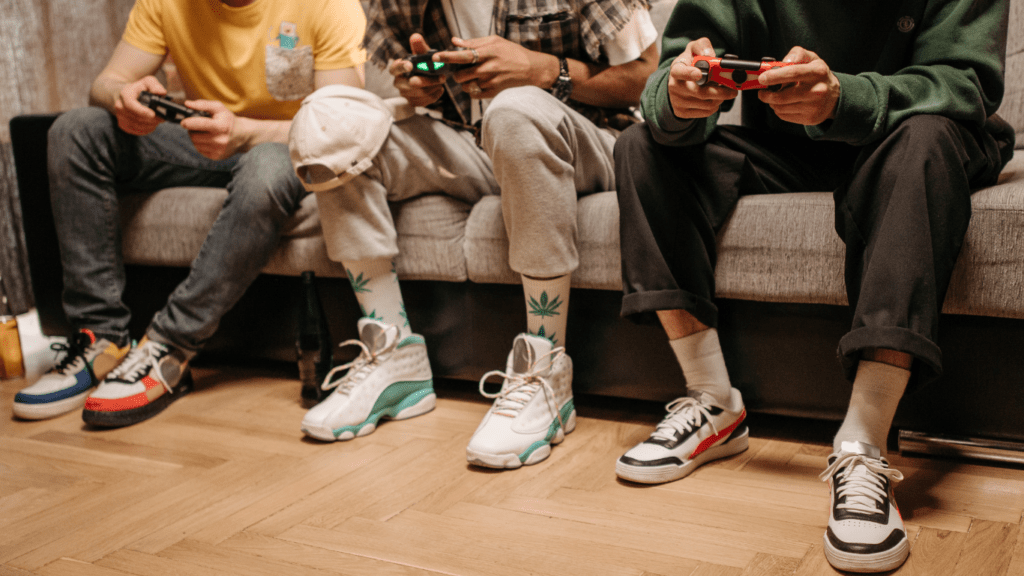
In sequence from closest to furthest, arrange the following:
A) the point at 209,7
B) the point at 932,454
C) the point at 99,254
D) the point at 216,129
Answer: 1. the point at 932,454
2. the point at 216,129
3. the point at 99,254
4. the point at 209,7

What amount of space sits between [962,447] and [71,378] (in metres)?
1.44

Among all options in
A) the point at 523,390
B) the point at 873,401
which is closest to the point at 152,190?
the point at 523,390

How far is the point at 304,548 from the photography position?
812 mm

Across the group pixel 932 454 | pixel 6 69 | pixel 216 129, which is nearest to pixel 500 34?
pixel 216 129

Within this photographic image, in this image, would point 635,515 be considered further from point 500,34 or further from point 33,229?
point 33,229

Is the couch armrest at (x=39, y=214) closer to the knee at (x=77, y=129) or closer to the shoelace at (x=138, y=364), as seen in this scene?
the knee at (x=77, y=129)

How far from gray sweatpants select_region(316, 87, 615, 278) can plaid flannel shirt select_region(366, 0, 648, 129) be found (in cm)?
8

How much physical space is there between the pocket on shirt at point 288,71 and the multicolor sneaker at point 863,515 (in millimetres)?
1206

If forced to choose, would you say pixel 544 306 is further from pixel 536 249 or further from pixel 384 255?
pixel 384 255

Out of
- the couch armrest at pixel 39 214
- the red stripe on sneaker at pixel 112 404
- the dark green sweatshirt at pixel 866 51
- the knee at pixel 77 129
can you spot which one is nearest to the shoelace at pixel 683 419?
the dark green sweatshirt at pixel 866 51

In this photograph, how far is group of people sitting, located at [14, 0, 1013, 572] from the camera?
0.81 metres

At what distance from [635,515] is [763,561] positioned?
160mm

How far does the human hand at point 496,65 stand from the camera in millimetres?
1124

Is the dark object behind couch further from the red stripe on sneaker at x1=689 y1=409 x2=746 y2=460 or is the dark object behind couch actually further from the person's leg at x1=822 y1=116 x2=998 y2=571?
the person's leg at x1=822 y1=116 x2=998 y2=571
